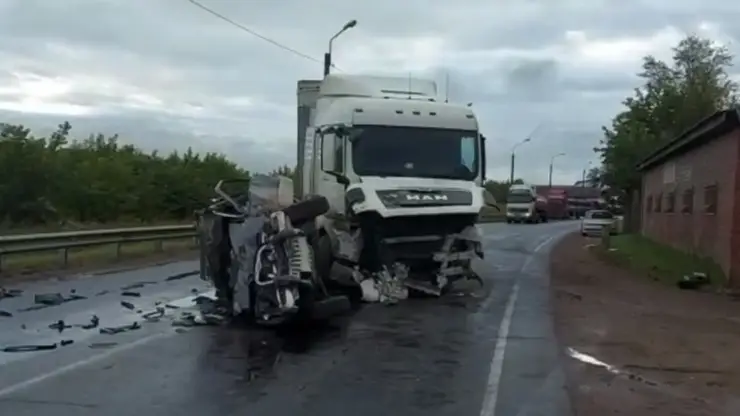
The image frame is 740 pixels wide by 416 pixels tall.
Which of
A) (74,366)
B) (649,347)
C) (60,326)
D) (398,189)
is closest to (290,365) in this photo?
(74,366)

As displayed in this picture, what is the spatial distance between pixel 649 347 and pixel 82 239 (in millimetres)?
14741

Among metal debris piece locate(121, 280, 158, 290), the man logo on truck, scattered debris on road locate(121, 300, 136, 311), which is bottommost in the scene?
metal debris piece locate(121, 280, 158, 290)

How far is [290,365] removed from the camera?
9992 millimetres

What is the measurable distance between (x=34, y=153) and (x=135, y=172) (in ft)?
30.5

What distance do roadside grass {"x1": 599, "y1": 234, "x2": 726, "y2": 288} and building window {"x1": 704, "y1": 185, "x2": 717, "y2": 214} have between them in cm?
116

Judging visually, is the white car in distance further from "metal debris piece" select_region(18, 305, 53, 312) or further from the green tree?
"metal debris piece" select_region(18, 305, 53, 312)

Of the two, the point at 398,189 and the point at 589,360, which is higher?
the point at 398,189

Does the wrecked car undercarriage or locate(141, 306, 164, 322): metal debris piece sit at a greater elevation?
the wrecked car undercarriage

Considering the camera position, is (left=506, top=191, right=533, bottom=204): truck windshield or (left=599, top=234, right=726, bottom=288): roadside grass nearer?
(left=599, top=234, right=726, bottom=288): roadside grass

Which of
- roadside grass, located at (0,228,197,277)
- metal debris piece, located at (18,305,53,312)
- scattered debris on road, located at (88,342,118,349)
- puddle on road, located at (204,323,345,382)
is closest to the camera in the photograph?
puddle on road, located at (204,323,345,382)

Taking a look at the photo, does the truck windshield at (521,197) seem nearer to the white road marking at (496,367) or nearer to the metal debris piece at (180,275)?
the metal debris piece at (180,275)

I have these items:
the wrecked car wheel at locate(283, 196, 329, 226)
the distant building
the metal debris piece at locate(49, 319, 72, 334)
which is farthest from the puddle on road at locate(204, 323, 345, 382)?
the distant building

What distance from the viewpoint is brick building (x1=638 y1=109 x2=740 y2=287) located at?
2020cm

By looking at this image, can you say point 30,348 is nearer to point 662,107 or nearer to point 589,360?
point 589,360
